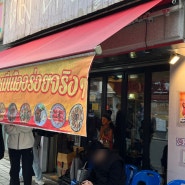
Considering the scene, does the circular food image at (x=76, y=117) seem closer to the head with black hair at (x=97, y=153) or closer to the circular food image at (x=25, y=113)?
the head with black hair at (x=97, y=153)

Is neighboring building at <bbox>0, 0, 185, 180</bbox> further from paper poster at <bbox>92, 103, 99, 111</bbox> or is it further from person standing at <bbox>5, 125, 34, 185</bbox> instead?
person standing at <bbox>5, 125, 34, 185</bbox>

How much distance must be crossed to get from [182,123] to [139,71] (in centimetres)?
184

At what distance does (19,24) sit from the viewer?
7500mm

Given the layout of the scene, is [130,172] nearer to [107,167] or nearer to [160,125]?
[160,125]

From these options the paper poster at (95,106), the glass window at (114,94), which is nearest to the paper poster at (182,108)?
the glass window at (114,94)

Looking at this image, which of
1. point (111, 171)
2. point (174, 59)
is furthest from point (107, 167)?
point (174, 59)

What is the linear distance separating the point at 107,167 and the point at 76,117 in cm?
81

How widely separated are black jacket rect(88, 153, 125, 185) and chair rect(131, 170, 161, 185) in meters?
1.46

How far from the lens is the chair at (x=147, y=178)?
5108 mm

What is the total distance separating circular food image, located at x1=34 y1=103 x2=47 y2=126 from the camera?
12.9 feet

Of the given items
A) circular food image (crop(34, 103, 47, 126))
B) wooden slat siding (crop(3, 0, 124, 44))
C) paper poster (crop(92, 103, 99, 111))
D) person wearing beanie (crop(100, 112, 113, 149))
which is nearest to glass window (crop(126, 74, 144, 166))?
person wearing beanie (crop(100, 112, 113, 149))

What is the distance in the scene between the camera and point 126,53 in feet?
15.3

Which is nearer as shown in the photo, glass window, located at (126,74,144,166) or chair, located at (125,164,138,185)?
chair, located at (125,164,138,185)

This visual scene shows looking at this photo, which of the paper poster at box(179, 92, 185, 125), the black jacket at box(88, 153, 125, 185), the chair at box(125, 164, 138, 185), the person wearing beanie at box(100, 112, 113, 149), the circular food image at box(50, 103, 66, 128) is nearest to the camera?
the circular food image at box(50, 103, 66, 128)
